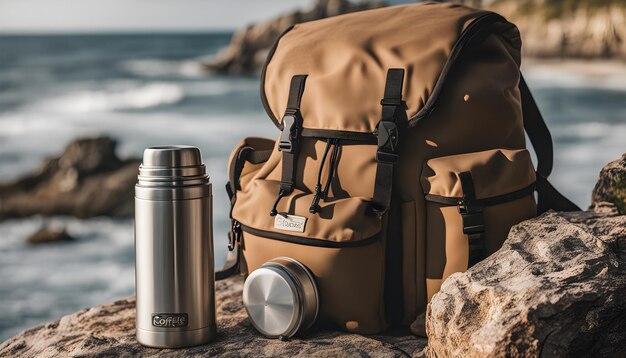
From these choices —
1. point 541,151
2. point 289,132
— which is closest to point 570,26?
point 541,151

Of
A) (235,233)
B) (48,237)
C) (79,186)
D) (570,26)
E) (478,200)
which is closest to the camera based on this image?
(478,200)

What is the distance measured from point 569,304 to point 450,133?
2.04 feet

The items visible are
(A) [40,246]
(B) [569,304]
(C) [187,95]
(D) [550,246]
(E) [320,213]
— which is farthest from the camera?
(C) [187,95]

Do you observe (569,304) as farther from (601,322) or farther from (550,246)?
(550,246)

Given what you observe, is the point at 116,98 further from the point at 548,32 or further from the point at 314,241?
the point at 314,241

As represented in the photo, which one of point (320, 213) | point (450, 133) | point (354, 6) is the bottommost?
point (320, 213)

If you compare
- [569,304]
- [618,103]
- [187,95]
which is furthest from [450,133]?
[187,95]

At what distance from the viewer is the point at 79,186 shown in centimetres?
897

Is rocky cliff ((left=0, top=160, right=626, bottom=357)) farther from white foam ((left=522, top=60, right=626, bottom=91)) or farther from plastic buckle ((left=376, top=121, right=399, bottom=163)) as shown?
white foam ((left=522, top=60, right=626, bottom=91))

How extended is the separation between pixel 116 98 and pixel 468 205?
17.8m

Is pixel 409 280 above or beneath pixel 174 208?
beneath

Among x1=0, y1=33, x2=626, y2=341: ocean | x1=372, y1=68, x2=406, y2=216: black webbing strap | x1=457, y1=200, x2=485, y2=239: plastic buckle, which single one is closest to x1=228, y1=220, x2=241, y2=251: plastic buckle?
x1=372, y1=68, x2=406, y2=216: black webbing strap

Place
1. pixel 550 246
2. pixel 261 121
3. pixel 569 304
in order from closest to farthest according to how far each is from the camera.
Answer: pixel 569 304, pixel 550 246, pixel 261 121

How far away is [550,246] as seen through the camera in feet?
6.32
